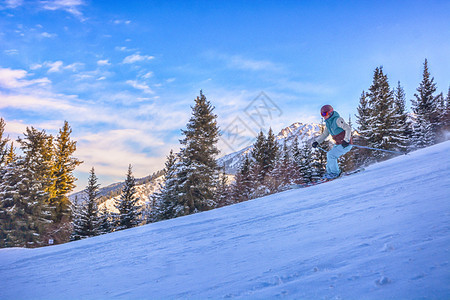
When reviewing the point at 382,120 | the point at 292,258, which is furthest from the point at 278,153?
the point at 292,258

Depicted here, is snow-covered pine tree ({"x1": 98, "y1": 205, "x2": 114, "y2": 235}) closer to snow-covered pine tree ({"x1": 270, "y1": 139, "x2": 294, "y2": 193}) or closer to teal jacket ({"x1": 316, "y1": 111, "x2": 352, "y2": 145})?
snow-covered pine tree ({"x1": 270, "y1": 139, "x2": 294, "y2": 193})

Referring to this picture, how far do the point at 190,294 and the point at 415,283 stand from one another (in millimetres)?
1922

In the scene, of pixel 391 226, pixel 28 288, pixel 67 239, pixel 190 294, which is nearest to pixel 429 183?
pixel 391 226

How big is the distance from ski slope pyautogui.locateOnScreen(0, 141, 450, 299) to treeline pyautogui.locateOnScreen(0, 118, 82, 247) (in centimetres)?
2246

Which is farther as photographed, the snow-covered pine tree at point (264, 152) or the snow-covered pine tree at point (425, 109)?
the snow-covered pine tree at point (264, 152)

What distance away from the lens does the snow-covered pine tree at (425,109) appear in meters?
30.9

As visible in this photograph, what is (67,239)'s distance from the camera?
27469 mm

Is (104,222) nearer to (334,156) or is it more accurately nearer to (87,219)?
(87,219)

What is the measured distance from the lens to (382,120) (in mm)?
26781

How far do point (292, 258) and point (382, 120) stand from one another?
2872 cm

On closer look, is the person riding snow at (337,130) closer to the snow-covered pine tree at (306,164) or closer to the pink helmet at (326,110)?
the pink helmet at (326,110)

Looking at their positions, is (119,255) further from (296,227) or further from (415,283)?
(415,283)

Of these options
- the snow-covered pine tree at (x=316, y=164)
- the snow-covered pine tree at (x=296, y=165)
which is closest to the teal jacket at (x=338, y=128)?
the snow-covered pine tree at (x=296, y=165)

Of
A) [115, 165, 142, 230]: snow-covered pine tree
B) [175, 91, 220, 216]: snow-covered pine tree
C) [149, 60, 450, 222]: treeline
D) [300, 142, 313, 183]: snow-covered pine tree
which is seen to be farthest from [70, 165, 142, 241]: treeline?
[300, 142, 313, 183]: snow-covered pine tree
